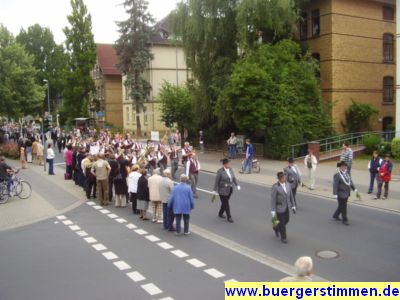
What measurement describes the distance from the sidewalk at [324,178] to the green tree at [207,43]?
4219 millimetres

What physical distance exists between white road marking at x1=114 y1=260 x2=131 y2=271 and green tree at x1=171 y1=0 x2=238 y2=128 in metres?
20.9

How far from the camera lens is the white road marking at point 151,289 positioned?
303 inches

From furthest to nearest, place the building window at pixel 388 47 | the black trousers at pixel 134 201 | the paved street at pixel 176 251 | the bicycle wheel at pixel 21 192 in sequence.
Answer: the building window at pixel 388 47 < the bicycle wheel at pixel 21 192 < the black trousers at pixel 134 201 < the paved street at pixel 176 251

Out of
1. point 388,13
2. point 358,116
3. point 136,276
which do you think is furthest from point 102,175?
point 388,13

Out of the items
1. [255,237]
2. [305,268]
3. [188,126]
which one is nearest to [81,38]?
[188,126]

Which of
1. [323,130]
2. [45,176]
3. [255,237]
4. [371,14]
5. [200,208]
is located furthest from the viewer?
[371,14]

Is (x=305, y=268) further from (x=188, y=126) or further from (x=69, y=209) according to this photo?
(x=188, y=126)

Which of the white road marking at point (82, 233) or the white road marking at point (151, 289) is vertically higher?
the white road marking at point (151, 289)

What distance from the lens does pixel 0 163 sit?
1616cm

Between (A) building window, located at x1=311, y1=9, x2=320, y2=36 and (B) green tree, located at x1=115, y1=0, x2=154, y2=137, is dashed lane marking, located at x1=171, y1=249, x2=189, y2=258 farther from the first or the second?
(B) green tree, located at x1=115, y1=0, x2=154, y2=137

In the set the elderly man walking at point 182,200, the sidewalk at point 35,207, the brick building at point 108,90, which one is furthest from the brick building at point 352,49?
the brick building at point 108,90

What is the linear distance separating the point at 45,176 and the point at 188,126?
14.3 meters

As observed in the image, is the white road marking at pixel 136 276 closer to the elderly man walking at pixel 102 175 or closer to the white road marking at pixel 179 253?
the white road marking at pixel 179 253

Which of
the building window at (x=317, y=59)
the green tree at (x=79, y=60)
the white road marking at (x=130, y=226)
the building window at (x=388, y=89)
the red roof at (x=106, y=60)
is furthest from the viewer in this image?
the red roof at (x=106, y=60)
